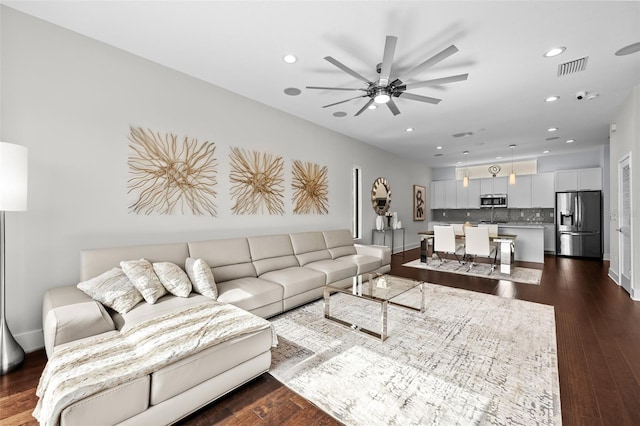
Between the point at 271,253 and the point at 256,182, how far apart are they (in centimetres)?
110

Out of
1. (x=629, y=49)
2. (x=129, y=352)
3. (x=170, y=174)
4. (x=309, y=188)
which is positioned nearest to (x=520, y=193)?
(x=629, y=49)

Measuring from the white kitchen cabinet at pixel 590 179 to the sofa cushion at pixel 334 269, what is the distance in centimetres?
710

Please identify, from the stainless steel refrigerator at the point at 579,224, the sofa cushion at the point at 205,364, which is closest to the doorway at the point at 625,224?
the stainless steel refrigerator at the point at 579,224

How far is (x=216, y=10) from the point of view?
2219 millimetres

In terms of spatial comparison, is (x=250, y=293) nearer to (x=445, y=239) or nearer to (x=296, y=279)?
(x=296, y=279)

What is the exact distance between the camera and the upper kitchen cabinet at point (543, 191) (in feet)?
24.6

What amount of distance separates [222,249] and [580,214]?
28.4 ft

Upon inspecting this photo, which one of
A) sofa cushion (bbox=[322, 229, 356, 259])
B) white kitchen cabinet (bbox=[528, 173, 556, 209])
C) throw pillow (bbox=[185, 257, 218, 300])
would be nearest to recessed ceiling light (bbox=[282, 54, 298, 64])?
throw pillow (bbox=[185, 257, 218, 300])

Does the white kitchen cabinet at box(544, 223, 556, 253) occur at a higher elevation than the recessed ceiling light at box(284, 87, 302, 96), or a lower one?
lower

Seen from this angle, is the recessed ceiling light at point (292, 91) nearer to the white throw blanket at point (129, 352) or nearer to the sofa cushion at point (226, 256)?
the sofa cushion at point (226, 256)

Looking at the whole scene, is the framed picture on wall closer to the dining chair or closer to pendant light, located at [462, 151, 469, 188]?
pendant light, located at [462, 151, 469, 188]

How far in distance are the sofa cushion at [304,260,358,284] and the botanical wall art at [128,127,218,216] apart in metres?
1.63

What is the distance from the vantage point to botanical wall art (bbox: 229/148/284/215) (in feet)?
12.4

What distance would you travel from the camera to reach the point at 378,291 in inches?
119
